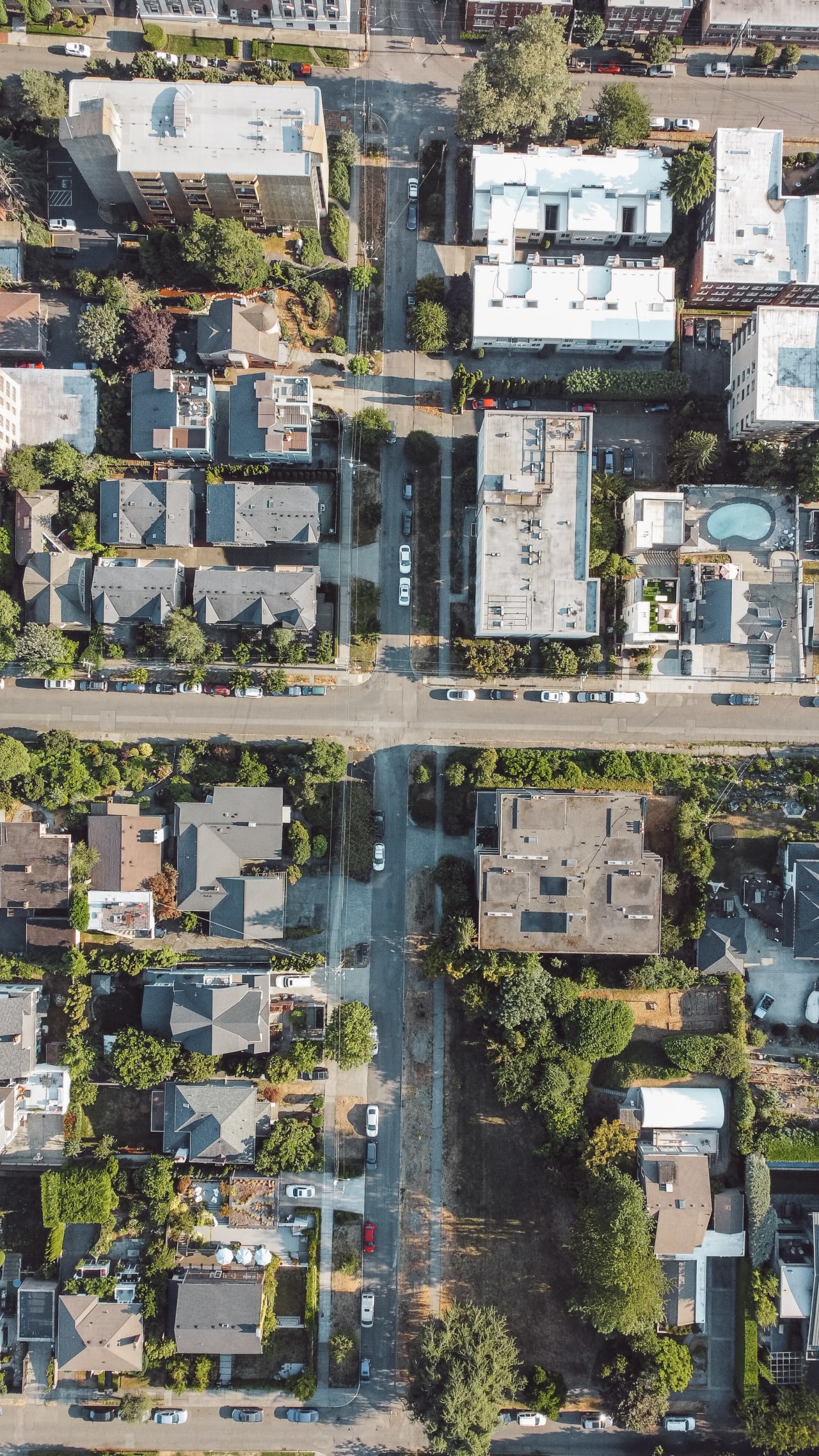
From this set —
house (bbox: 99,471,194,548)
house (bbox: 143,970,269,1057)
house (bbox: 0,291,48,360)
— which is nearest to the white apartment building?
house (bbox: 99,471,194,548)

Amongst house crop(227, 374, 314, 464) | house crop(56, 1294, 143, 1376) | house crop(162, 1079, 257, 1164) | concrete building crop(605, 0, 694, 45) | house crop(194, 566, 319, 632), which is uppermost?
concrete building crop(605, 0, 694, 45)

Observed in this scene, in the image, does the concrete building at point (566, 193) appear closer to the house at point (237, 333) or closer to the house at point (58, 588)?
the house at point (237, 333)

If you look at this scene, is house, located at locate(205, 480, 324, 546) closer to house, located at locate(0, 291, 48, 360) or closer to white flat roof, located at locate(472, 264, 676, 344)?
house, located at locate(0, 291, 48, 360)

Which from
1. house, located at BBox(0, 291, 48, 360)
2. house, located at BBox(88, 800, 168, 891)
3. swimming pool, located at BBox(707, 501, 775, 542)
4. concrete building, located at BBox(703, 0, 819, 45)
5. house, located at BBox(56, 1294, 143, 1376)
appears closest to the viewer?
house, located at BBox(56, 1294, 143, 1376)

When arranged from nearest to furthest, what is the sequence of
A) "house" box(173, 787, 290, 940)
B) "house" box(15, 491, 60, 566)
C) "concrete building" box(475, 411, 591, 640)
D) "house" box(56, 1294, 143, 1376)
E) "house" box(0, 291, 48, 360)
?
"concrete building" box(475, 411, 591, 640) < "house" box(56, 1294, 143, 1376) < "house" box(173, 787, 290, 940) < "house" box(15, 491, 60, 566) < "house" box(0, 291, 48, 360)

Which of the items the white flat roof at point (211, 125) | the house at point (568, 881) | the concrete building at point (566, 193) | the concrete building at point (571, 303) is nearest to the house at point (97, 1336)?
the house at point (568, 881)

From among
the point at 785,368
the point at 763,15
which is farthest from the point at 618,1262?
the point at 763,15

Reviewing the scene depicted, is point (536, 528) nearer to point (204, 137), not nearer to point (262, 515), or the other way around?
point (262, 515)

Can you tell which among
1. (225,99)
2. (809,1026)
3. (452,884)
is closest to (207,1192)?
(452,884)
